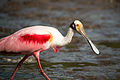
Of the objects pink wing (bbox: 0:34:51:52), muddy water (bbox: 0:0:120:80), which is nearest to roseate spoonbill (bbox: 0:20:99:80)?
pink wing (bbox: 0:34:51:52)

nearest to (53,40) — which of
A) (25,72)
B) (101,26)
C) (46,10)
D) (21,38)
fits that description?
(21,38)

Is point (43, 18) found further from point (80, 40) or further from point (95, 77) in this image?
point (95, 77)

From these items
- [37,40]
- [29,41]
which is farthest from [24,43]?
[37,40]

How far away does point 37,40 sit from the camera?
23.1 ft

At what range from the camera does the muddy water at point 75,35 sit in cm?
772

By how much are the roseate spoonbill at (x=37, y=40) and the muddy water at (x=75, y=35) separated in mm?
641

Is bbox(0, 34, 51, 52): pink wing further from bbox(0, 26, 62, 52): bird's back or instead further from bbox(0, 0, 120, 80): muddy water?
bbox(0, 0, 120, 80): muddy water

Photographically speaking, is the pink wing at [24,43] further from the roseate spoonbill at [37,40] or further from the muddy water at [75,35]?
the muddy water at [75,35]

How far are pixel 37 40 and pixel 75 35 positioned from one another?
443cm

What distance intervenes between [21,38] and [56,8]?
8479 millimetres

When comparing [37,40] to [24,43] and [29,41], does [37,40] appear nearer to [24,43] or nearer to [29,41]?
[29,41]

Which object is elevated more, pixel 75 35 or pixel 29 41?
pixel 75 35

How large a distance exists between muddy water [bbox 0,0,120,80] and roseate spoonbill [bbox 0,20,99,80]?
0.64 metres

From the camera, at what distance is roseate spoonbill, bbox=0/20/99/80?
6953mm
